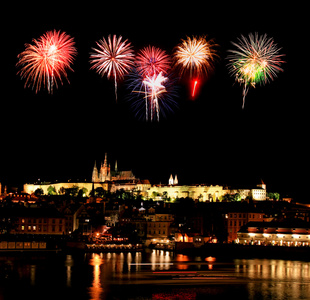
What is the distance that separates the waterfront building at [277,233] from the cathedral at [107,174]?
82.5 m

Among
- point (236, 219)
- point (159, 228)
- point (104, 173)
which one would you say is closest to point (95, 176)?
point (104, 173)

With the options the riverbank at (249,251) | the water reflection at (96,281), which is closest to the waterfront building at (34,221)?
the water reflection at (96,281)

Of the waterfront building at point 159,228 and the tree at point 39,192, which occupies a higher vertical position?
the tree at point 39,192

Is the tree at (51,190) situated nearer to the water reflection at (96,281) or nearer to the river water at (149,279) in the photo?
the river water at (149,279)

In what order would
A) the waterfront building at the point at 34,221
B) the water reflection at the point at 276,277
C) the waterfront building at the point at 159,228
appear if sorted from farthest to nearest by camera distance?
the waterfront building at the point at 159,228 < the waterfront building at the point at 34,221 < the water reflection at the point at 276,277

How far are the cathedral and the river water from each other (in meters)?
91.8

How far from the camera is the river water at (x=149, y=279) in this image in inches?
1126

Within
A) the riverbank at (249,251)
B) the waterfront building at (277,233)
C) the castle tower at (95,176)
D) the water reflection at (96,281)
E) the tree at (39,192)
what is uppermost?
the castle tower at (95,176)

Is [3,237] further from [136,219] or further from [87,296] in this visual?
[87,296]

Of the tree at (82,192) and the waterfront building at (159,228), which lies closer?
A: the waterfront building at (159,228)

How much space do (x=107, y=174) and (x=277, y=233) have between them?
287 ft

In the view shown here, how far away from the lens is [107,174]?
139 metres

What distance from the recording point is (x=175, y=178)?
431 ft

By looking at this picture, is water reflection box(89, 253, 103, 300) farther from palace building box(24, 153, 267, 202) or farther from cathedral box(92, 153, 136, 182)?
cathedral box(92, 153, 136, 182)
